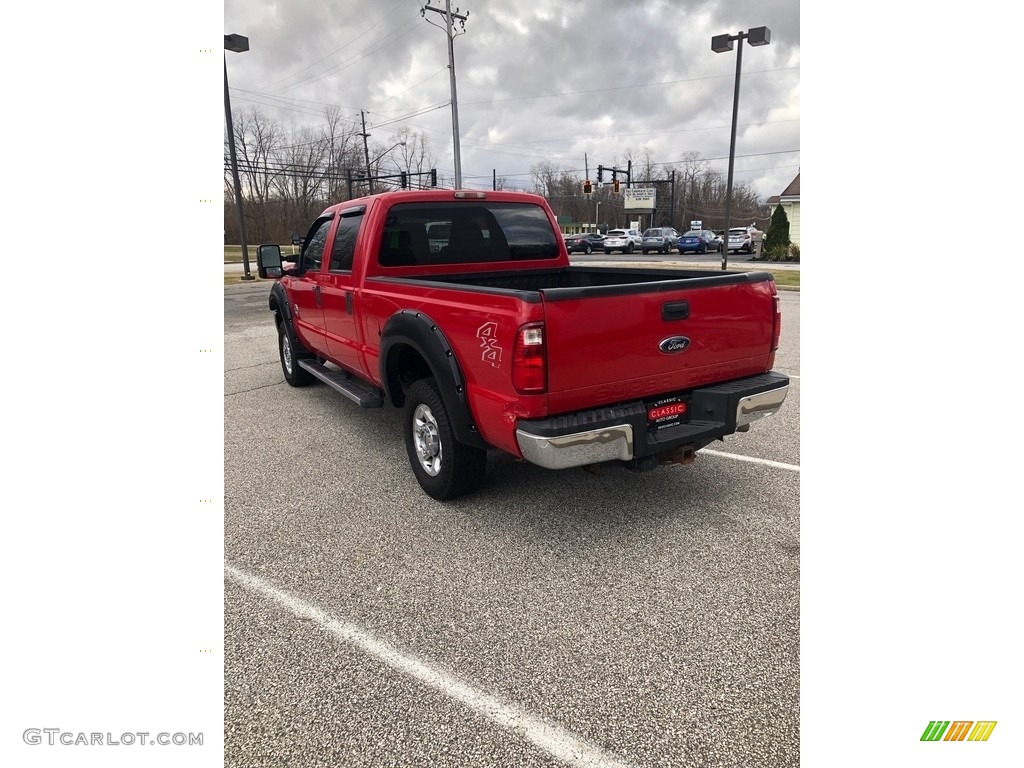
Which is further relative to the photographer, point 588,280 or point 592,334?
point 588,280

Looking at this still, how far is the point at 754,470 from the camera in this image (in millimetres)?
4438

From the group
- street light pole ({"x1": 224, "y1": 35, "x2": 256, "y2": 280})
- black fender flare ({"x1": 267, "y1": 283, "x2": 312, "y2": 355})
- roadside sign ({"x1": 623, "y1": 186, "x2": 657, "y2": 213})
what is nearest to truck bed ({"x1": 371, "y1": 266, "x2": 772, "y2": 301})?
black fender flare ({"x1": 267, "y1": 283, "x2": 312, "y2": 355})

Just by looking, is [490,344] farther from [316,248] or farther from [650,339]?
[316,248]

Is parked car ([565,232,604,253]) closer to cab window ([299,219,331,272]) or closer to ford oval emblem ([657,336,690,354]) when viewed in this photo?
cab window ([299,219,331,272])

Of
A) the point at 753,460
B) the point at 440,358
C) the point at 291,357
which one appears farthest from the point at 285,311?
the point at 753,460

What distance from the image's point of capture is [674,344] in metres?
3.40

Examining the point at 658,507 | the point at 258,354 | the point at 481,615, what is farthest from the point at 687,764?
the point at 258,354

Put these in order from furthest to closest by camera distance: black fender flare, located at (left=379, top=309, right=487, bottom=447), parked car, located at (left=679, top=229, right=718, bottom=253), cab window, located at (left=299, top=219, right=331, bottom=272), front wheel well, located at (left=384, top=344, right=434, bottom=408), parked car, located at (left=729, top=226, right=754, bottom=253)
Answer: parked car, located at (left=679, top=229, right=718, bottom=253)
parked car, located at (left=729, top=226, right=754, bottom=253)
cab window, located at (left=299, top=219, right=331, bottom=272)
front wheel well, located at (left=384, top=344, right=434, bottom=408)
black fender flare, located at (left=379, top=309, right=487, bottom=447)

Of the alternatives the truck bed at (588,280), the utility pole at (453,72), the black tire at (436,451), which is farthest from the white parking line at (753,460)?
the utility pole at (453,72)

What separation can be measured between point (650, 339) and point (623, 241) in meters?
43.1

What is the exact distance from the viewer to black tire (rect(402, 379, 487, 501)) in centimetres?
384

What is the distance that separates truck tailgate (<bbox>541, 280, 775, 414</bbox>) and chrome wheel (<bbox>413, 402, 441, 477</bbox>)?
116 cm

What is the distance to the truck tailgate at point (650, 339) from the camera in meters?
3.06

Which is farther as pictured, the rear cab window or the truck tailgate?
the rear cab window
